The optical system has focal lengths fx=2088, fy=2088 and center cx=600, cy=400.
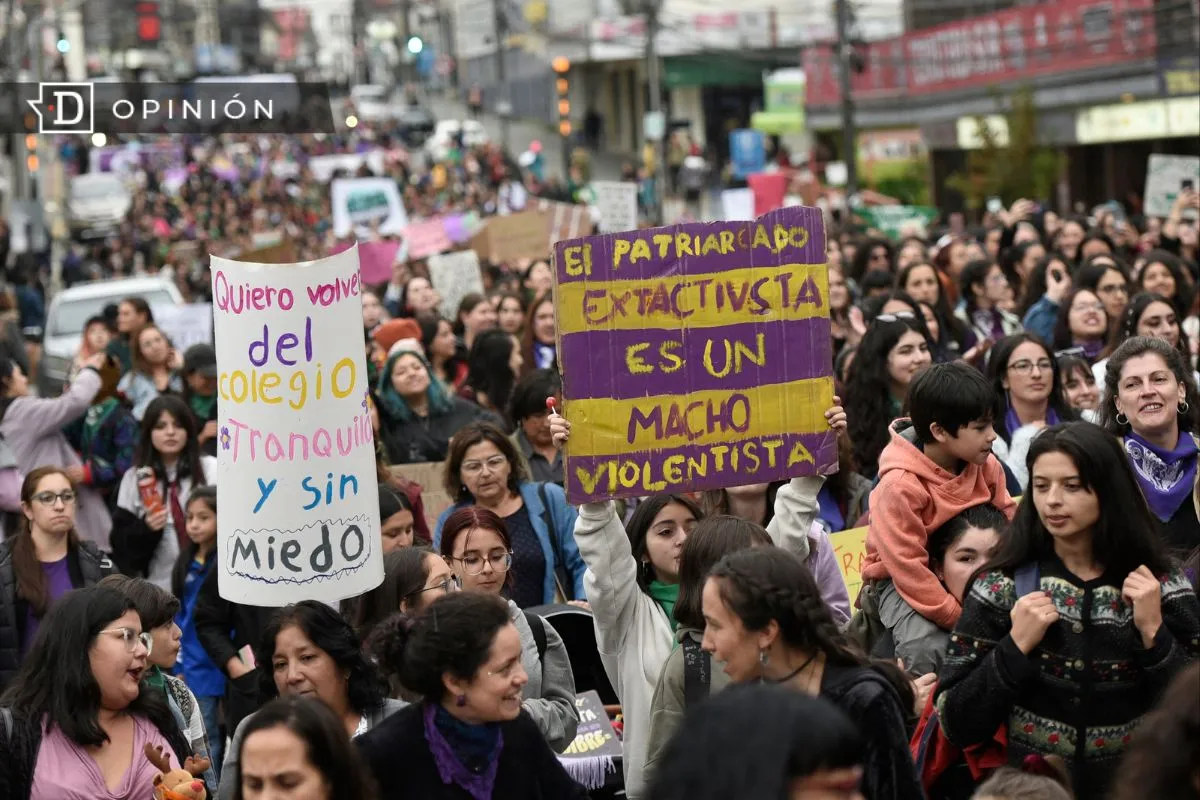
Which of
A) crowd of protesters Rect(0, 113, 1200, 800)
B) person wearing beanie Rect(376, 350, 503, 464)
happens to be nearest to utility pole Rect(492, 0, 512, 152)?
person wearing beanie Rect(376, 350, 503, 464)

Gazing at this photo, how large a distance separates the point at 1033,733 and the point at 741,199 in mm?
17616

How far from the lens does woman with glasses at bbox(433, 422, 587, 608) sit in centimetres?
780

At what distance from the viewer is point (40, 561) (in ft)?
26.5

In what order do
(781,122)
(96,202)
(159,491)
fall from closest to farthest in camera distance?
(159,491), (781,122), (96,202)

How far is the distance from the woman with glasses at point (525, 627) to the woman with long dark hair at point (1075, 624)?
1.11 meters

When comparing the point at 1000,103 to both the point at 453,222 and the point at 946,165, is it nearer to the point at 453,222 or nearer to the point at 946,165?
the point at 946,165

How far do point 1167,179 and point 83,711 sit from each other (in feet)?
44.2

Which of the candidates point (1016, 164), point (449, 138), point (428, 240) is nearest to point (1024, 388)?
point (428, 240)

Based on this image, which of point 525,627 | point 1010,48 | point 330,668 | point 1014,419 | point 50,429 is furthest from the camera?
point 1010,48

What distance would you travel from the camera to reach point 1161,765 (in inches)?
145

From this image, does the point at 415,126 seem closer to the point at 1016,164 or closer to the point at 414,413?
the point at 1016,164

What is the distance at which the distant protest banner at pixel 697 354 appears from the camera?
5.94m

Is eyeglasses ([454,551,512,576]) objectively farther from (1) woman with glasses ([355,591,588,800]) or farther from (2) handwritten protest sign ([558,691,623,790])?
(1) woman with glasses ([355,591,588,800])

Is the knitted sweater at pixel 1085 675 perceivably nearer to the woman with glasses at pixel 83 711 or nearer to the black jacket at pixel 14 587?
the woman with glasses at pixel 83 711
